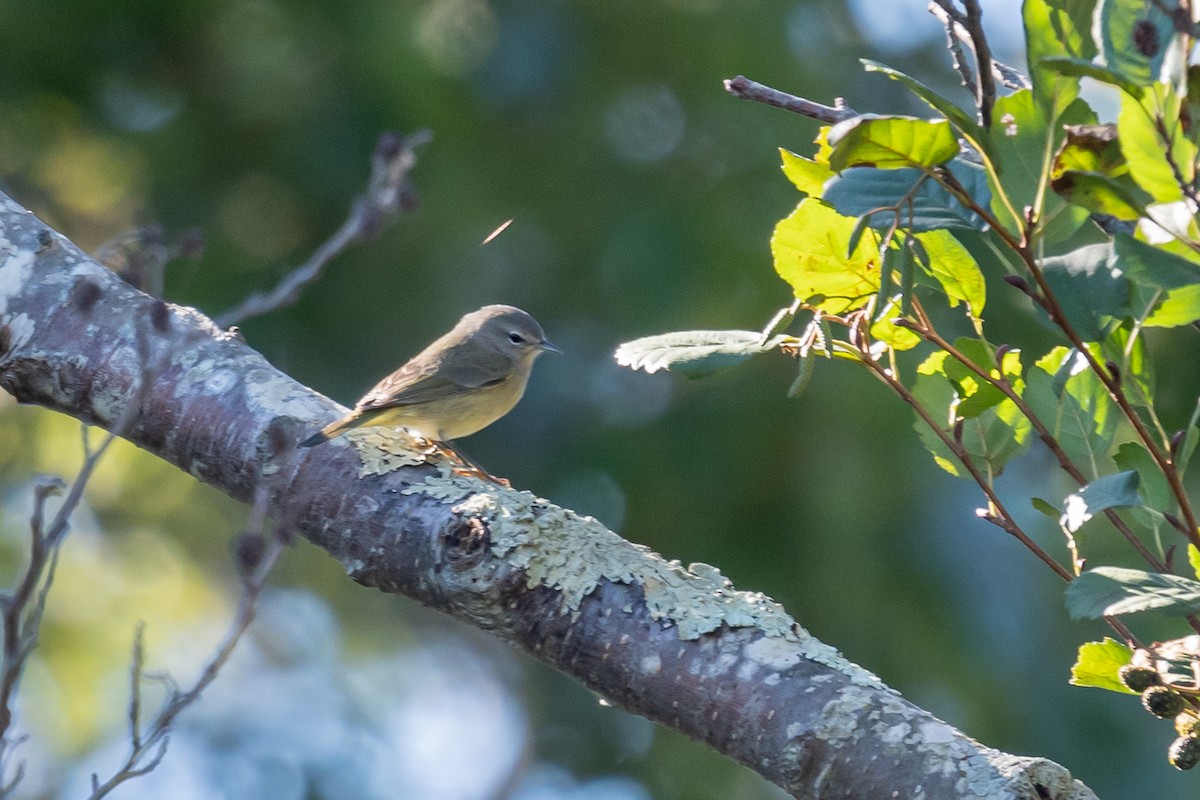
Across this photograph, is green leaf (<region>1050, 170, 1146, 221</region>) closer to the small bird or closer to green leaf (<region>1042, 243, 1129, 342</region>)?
green leaf (<region>1042, 243, 1129, 342</region>)

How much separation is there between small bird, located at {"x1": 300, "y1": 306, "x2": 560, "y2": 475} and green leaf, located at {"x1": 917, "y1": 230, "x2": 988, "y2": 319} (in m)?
2.50

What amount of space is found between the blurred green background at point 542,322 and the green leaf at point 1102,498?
4.25 metres

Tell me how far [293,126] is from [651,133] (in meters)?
2.21

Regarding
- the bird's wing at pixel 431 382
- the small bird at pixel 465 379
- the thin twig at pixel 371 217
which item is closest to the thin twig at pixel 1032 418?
the thin twig at pixel 371 217

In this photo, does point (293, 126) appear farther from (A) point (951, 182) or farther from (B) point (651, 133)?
(A) point (951, 182)

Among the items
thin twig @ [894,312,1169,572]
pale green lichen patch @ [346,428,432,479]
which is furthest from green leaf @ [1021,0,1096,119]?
pale green lichen patch @ [346,428,432,479]

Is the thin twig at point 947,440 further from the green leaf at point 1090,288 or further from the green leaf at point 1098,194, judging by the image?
the green leaf at point 1098,194

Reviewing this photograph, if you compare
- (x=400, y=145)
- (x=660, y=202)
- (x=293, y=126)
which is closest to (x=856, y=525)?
(x=660, y=202)

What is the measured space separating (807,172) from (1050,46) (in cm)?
43

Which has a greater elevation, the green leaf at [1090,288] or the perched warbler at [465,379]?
the green leaf at [1090,288]

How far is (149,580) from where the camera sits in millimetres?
7750

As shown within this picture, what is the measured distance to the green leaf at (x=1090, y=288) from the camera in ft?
5.12

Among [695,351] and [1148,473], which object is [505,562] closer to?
[695,351]

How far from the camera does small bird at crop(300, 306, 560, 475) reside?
15.4ft
